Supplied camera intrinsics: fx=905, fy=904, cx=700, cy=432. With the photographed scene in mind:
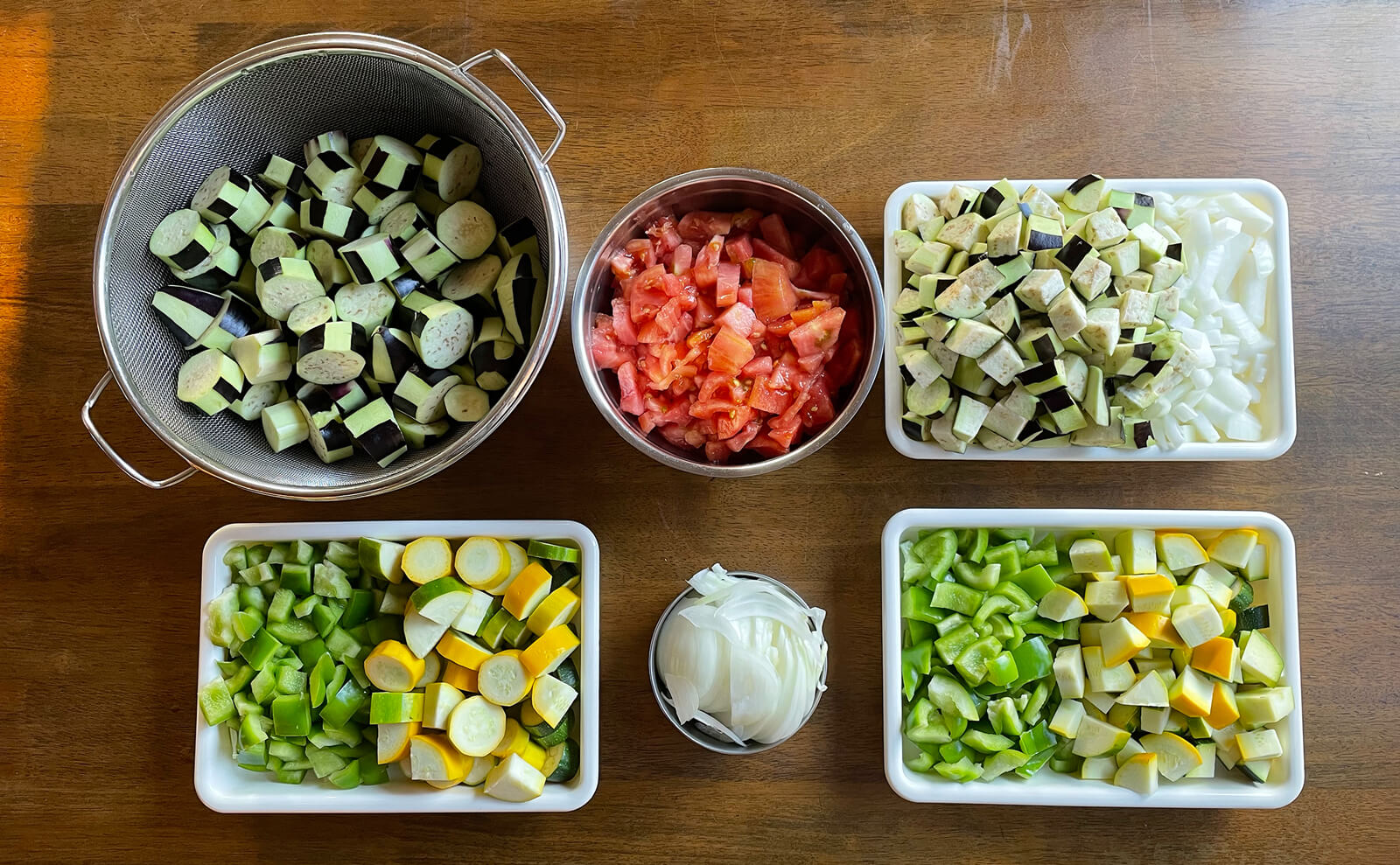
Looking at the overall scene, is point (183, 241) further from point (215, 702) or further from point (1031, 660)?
point (1031, 660)

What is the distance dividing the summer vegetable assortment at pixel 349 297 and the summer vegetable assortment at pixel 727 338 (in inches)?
6.2

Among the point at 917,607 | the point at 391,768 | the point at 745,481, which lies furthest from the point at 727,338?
the point at 391,768

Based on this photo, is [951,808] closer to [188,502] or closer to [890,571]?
[890,571]

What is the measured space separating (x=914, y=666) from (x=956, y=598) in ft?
0.42

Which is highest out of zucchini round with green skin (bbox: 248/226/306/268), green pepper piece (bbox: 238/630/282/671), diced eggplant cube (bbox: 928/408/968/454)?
zucchini round with green skin (bbox: 248/226/306/268)

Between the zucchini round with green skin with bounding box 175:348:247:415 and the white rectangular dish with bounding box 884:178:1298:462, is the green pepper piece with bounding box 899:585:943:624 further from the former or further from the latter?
the zucchini round with green skin with bounding box 175:348:247:415

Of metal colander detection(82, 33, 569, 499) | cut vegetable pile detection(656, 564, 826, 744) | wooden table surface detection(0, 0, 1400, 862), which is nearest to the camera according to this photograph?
metal colander detection(82, 33, 569, 499)

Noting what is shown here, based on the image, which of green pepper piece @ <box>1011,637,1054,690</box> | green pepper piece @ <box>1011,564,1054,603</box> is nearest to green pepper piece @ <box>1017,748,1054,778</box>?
green pepper piece @ <box>1011,637,1054,690</box>

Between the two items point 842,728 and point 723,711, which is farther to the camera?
point 842,728

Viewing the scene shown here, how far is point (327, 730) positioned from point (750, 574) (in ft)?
2.36

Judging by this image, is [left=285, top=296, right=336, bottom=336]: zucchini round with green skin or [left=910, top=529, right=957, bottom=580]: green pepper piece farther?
[left=910, top=529, right=957, bottom=580]: green pepper piece

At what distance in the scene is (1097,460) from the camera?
1.54 metres

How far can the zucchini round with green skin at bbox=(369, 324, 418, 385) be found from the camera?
4.35ft

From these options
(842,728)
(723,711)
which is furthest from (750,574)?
(842,728)
